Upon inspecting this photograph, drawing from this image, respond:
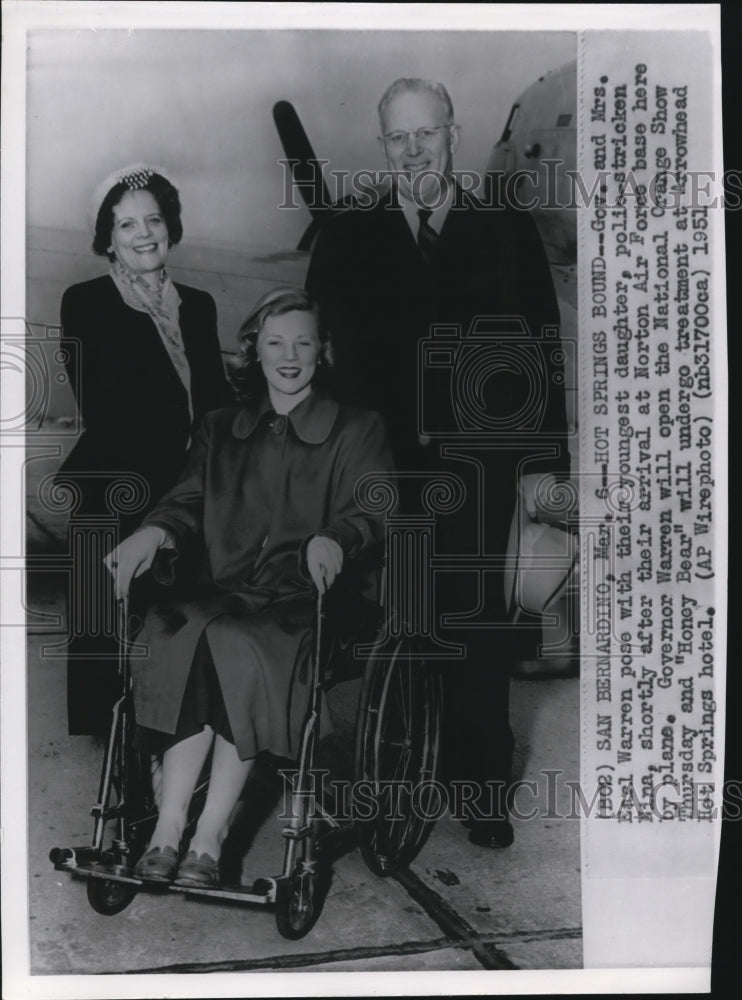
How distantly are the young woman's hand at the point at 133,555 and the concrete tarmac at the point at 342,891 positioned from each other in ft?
0.37

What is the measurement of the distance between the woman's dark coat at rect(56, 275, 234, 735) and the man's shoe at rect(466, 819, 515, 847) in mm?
740

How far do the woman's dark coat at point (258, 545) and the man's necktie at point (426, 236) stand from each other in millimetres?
340

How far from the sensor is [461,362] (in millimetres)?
1670

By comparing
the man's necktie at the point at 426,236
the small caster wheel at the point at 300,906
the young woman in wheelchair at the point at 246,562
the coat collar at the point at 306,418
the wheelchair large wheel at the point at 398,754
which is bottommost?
the small caster wheel at the point at 300,906

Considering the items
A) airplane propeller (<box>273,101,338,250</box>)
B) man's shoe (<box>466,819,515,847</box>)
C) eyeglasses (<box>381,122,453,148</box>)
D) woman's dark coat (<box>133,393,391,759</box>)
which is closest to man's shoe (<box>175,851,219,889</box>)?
woman's dark coat (<box>133,393,391,759</box>)

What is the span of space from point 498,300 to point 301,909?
4.02ft

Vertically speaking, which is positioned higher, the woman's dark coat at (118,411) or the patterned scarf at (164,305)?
the patterned scarf at (164,305)

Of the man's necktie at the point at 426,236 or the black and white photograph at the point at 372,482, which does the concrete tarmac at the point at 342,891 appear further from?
the man's necktie at the point at 426,236

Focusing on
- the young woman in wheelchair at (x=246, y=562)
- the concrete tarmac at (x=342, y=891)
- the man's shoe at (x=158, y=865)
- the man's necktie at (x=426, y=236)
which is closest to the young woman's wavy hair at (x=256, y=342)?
the young woman in wheelchair at (x=246, y=562)

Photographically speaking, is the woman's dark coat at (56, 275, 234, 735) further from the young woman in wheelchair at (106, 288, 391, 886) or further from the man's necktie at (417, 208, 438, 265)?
the man's necktie at (417, 208, 438, 265)

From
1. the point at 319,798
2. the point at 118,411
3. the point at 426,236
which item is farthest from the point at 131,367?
the point at 319,798

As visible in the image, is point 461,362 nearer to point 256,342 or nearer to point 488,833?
point 256,342

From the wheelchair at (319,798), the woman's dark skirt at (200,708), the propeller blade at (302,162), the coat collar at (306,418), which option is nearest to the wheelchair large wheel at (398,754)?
the wheelchair at (319,798)

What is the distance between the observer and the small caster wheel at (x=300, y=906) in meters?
1.63
